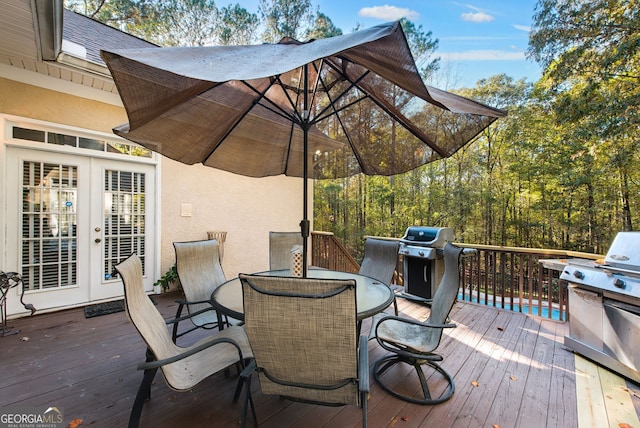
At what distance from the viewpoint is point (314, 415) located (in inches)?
72.9

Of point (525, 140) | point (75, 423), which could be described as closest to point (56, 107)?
point (75, 423)

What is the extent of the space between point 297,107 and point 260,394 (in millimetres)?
2373

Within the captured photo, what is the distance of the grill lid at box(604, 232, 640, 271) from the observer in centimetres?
240

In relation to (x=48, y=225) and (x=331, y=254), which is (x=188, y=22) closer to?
(x=48, y=225)

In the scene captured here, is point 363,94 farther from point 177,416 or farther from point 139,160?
point 139,160

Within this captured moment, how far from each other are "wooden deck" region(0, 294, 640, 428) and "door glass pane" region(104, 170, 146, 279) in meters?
1.16

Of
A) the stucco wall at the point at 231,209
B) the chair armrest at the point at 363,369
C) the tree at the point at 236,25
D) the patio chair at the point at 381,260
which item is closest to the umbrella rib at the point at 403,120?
the patio chair at the point at 381,260

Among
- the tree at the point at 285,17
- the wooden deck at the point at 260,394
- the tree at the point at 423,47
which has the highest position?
the tree at the point at 285,17

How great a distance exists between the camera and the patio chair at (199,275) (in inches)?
99.5

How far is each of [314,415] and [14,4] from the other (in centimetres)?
389

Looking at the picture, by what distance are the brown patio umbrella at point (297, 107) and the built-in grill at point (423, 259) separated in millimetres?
1495

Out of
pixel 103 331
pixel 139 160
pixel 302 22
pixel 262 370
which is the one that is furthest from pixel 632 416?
pixel 302 22

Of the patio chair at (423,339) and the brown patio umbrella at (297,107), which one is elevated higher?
the brown patio umbrella at (297,107)

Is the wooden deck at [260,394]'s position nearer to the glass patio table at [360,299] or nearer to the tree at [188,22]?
the glass patio table at [360,299]
